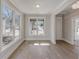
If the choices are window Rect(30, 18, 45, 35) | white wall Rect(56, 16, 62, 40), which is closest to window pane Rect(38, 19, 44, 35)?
window Rect(30, 18, 45, 35)

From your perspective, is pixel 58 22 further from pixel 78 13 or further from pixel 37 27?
pixel 78 13

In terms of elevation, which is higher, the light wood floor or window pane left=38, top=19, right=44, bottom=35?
window pane left=38, top=19, right=44, bottom=35

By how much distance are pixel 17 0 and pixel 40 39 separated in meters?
5.96

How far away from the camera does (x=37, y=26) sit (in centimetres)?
1029

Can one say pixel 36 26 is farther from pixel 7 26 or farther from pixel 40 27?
pixel 7 26

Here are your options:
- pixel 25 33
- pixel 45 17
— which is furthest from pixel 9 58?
pixel 45 17

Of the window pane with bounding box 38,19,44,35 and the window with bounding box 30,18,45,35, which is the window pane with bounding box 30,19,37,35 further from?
the window pane with bounding box 38,19,44,35

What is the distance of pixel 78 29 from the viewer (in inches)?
412

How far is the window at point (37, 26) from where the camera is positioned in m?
10.3

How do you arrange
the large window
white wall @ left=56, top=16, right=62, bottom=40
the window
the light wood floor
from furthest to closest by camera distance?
white wall @ left=56, top=16, right=62, bottom=40, the window, the light wood floor, the large window

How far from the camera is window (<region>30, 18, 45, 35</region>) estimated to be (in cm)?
1027

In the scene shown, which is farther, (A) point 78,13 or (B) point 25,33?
(B) point 25,33

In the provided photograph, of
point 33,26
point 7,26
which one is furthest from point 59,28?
point 7,26

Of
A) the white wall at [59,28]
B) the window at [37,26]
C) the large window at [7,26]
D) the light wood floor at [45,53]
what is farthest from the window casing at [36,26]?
the large window at [7,26]
